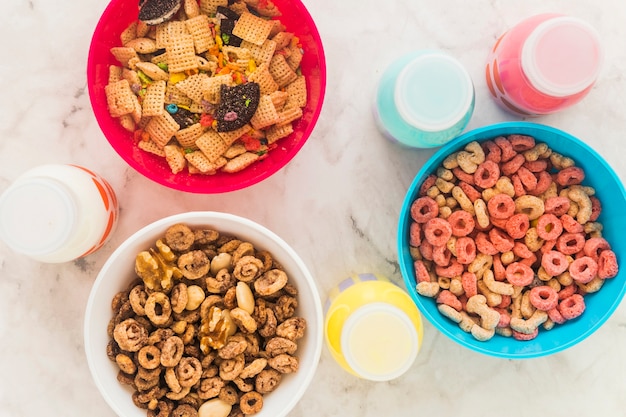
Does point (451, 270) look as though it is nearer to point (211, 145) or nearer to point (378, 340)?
point (378, 340)

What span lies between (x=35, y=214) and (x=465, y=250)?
569 millimetres

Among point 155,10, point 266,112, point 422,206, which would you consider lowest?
point 422,206

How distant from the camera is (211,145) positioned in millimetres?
805

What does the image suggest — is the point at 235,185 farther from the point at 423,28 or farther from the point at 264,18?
the point at 423,28

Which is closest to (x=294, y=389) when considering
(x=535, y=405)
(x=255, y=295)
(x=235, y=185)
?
(x=255, y=295)

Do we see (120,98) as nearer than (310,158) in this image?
Yes

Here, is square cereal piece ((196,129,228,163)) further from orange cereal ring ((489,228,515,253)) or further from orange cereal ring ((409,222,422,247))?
orange cereal ring ((489,228,515,253))

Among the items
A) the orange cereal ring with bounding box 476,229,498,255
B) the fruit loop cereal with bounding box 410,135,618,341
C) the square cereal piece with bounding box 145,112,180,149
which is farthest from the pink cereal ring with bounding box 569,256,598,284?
the square cereal piece with bounding box 145,112,180,149

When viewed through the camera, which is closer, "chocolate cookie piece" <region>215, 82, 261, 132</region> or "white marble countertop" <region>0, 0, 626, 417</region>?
"chocolate cookie piece" <region>215, 82, 261, 132</region>

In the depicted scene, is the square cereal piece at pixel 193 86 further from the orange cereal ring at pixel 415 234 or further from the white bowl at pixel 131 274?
the orange cereal ring at pixel 415 234

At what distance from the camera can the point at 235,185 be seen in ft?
2.55

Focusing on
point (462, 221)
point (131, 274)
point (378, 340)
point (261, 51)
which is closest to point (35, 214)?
point (131, 274)

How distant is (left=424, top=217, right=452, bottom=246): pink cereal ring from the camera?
2.65 feet

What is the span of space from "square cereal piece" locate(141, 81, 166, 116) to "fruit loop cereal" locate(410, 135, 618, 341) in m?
0.37
